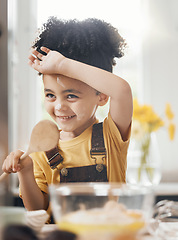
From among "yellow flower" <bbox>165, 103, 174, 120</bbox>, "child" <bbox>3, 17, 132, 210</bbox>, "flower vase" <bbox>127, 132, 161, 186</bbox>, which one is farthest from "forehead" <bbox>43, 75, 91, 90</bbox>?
"yellow flower" <bbox>165, 103, 174, 120</bbox>

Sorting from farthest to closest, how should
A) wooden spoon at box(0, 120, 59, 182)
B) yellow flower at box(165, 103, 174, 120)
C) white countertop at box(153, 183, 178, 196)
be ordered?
yellow flower at box(165, 103, 174, 120), white countertop at box(153, 183, 178, 196), wooden spoon at box(0, 120, 59, 182)

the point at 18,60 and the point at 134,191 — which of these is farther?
the point at 18,60

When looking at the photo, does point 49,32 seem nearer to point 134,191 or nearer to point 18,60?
point 18,60

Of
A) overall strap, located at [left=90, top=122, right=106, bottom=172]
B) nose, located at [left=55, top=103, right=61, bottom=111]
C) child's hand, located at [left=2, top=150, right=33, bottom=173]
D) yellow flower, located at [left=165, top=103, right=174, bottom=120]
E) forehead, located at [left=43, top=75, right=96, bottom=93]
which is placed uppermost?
yellow flower, located at [left=165, top=103, right=174, bottom=120]

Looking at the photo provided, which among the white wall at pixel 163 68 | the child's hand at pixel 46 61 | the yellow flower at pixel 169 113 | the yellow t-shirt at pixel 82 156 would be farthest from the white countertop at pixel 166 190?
the child's hand at pixel 46 61

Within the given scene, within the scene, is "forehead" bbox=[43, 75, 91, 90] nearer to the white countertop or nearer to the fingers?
the fingers

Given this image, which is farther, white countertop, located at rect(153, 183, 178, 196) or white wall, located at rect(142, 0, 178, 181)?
white wall, located at rect(142, 0, 178, 181)

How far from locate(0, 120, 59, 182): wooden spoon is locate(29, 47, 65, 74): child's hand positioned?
0.31 feet

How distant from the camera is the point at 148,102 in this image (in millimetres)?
1343

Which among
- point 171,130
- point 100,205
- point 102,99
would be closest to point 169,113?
point 171,130

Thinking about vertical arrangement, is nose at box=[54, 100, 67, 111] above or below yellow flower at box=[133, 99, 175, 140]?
below

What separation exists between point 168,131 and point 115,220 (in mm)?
1054

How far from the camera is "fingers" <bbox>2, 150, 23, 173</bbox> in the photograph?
0.56 metres

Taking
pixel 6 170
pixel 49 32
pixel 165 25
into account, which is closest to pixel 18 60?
pixel 49 32
